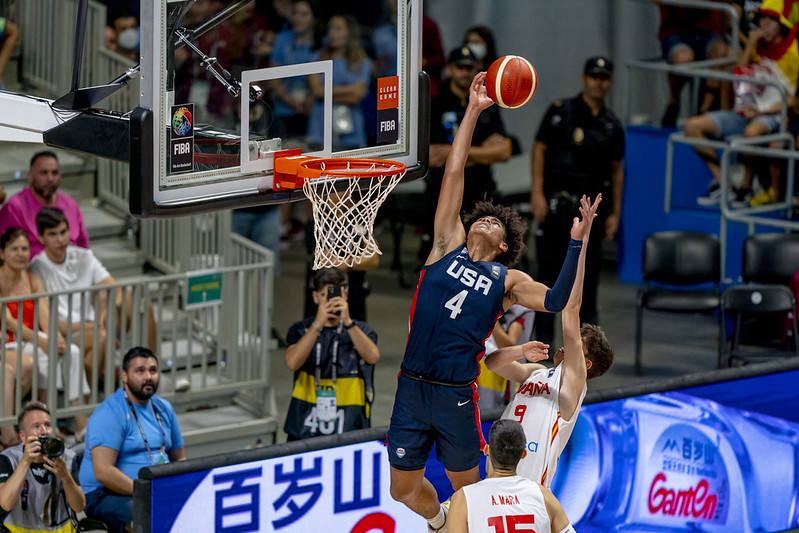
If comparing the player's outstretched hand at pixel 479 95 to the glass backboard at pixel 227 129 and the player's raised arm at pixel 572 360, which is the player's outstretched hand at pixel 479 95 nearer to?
the glass backboard at pixel 227 129

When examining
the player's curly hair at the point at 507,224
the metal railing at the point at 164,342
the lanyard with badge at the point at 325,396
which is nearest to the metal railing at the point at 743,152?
the metal railing at the point at 164,342

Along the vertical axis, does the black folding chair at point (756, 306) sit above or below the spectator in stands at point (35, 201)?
below

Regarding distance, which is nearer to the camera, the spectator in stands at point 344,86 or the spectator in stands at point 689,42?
the spectator in stands at point 344,86

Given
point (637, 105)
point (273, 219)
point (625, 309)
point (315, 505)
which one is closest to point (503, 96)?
point (315, 505)

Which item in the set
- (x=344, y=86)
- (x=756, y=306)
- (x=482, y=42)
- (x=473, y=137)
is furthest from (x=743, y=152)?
(x=344, y=86)

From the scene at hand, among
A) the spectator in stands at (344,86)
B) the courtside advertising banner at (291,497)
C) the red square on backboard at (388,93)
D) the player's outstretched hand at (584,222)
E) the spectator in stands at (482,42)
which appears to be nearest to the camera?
the player's outstretched hand at (584,222)

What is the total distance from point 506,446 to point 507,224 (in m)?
1.28

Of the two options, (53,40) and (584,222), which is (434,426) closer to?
(584,222)

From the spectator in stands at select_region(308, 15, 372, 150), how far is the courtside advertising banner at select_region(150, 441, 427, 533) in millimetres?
6580

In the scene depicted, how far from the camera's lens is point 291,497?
790 cm

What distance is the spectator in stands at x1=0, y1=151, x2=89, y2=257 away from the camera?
34.3 ft

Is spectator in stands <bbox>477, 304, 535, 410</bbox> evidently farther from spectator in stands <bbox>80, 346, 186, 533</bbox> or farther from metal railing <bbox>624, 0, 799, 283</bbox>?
metal railing <bbox>624, 0, 799, 283</bbox>

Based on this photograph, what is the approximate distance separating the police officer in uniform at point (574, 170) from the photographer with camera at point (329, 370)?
3192mm

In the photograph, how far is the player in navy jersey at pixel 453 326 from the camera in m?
7.14
